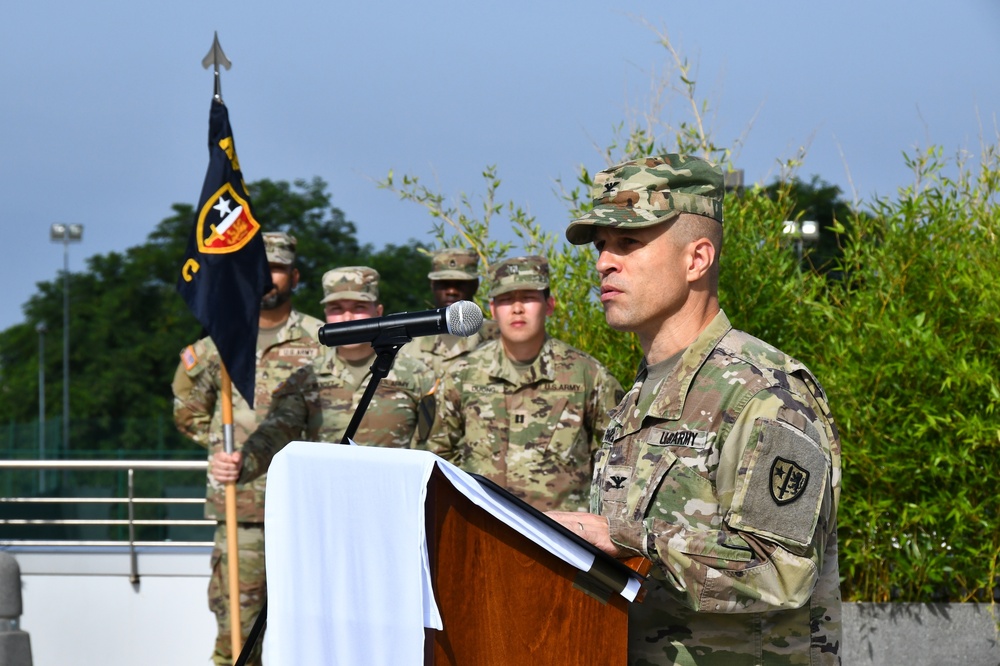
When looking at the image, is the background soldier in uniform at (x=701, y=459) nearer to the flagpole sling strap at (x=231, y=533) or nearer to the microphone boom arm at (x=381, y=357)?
the microphone boom arm at (x=381, y=357)

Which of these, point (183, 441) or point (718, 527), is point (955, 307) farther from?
point (183, 441)

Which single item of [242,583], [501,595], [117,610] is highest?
[501,595]

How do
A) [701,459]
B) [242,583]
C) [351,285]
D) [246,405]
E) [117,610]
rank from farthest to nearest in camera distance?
[117,610] → [246,405] → [351,285] → [242,583] → [701,459]

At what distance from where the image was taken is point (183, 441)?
35.7m

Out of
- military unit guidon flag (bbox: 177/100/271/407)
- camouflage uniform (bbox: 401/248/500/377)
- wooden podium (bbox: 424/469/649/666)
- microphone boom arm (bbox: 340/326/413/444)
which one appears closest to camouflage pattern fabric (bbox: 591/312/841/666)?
wooden podium (bbox: 424/469/649/666)

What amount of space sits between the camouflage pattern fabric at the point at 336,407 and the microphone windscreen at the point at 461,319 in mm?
3457

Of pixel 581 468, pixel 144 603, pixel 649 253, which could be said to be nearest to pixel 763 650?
pixel 649 253

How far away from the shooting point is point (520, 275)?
570 centimetres

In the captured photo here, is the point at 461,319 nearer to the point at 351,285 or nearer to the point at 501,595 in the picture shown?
the point at 501,595

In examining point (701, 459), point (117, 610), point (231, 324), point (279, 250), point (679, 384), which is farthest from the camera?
point (117, 610)

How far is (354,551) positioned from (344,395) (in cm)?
407

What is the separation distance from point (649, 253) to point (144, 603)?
6836 millimetres

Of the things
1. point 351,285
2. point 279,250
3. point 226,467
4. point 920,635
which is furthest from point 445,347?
point 920,635

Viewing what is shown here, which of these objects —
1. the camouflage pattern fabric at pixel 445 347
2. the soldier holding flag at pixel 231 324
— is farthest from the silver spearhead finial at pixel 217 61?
the camouflage pattern fabric at pixel 445 347
